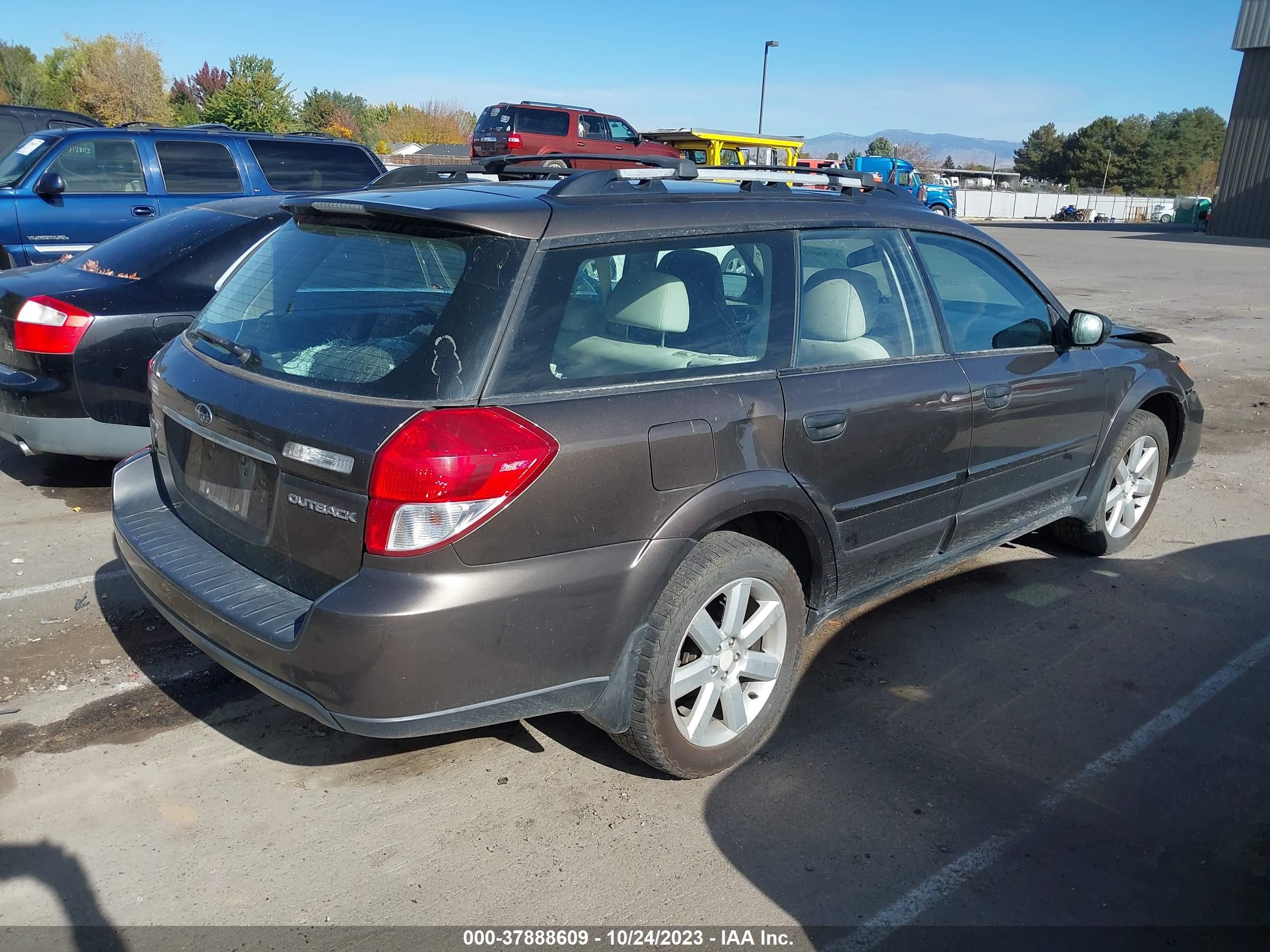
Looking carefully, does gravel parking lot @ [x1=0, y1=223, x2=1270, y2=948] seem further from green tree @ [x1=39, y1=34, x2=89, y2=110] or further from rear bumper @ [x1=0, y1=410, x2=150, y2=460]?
green tree @ [x1=39, y1=34, x2=89, y2=110]

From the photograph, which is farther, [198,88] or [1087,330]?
[198,88]

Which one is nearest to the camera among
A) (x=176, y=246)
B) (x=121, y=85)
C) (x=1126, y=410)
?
(x=1126, y=410)

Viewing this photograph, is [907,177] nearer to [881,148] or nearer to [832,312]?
[881,148]

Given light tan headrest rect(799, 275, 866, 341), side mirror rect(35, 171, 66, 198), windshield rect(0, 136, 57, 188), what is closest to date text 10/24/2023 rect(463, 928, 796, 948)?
light tan headrest rect(799, 275, 866, 341)

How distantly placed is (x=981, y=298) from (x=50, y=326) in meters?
4.52

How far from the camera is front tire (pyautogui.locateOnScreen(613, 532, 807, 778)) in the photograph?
2.91 meters

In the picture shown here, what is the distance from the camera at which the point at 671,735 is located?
3002 millimetres

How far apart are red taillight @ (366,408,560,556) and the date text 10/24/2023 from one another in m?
0.98

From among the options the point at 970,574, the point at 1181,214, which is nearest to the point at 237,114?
the point at 970,574

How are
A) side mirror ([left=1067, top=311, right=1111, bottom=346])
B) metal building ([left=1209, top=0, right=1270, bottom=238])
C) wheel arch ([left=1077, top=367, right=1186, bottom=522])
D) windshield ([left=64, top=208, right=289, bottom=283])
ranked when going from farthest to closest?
metal building ([left=1209, top=0, right=1270, bottom=238]) < windshield ([left=64, top=208, right=289, bottom=283]) < wheel arch ([left=1077, top=367, right=1186, bottom=522]) < side mirror ([left=1067, top=311, right=1111, bottom=346])

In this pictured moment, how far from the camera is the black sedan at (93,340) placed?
16.7 feet

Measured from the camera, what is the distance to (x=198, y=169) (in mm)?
9117

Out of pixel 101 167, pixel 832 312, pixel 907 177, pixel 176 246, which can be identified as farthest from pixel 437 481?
pixel 907 177

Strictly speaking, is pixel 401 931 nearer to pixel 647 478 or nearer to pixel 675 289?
pixel 647 478
